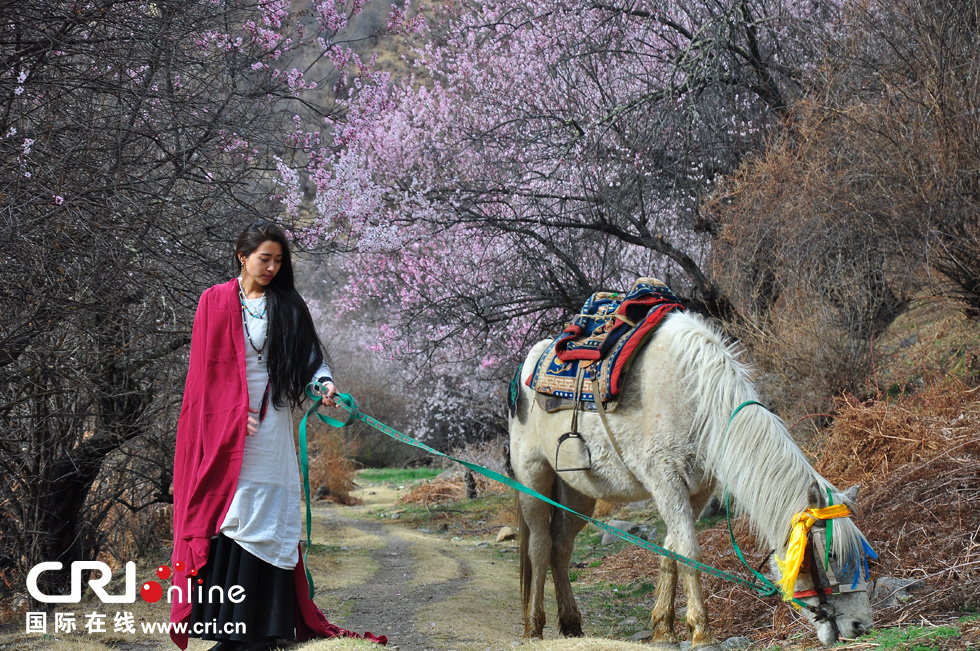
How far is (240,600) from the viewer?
12.1ft

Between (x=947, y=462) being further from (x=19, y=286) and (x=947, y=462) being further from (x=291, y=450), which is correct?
(x=19, y=286)

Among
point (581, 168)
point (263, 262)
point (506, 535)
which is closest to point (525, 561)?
point (263, 262)

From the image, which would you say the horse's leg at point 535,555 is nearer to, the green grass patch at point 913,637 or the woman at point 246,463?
the woman at point 246,463

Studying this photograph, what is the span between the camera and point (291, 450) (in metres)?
4.04

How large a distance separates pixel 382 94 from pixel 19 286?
12045 mm

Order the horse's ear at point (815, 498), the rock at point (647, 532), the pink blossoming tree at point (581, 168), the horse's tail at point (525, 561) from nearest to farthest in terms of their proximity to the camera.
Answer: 1. the horse's ear at point (815, 498)
2. the horse's tail at point (525, 561)
3. the rock at point (647, 532)
4. the pink blossoming tree at point (581, 168)

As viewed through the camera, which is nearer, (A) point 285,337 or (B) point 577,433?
(A) point 285,337

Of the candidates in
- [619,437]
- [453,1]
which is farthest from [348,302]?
[619,437]

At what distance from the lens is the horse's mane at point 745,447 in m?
3.79

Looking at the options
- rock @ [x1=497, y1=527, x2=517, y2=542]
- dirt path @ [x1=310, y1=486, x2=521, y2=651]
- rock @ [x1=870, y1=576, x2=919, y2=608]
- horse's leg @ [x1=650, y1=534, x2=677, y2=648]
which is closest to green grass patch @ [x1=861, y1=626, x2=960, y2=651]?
rock @ [x1=870, y1=576, x2=919, y2=608]

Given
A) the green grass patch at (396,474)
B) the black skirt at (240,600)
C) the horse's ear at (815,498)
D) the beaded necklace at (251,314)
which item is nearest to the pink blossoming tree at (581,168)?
the beaded necklace at (251,314)

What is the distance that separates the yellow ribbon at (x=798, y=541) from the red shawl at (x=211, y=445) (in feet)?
6.25

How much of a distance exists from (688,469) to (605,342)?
0.91 metres

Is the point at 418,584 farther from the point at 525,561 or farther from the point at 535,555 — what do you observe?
the point at 535,555
